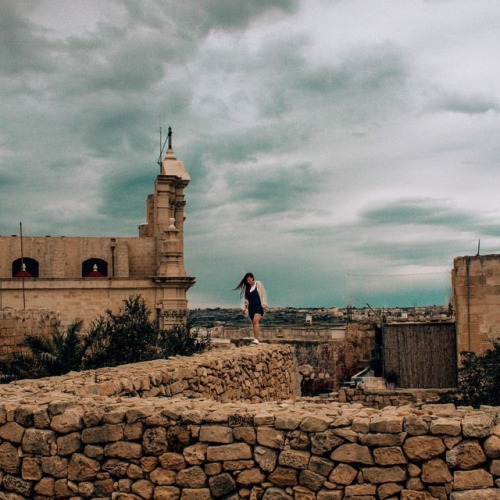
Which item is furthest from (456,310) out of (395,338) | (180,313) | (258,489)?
(180,313)

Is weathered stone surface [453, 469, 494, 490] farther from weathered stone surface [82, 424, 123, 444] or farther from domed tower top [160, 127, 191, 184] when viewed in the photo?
domed tower top [160, 127, 191, 184]

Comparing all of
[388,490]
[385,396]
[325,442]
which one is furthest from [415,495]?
[385,396]

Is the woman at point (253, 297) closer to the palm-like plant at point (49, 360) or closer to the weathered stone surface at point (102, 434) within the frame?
the palm-like plant at point (49, 360)

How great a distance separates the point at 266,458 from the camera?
536 cm

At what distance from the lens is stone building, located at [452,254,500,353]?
1639 centimetres

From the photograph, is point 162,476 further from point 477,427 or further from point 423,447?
point 477,427

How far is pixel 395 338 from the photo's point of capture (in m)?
19.4

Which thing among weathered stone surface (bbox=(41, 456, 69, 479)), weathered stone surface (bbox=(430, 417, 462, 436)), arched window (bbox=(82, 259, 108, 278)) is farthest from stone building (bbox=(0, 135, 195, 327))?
weathered stone surface (bbox=(430, 417, 462, 436))

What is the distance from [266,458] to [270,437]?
0.57 ft

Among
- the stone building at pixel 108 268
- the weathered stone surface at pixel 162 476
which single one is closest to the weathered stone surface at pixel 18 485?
the weathered stone surface at pixel 162 476

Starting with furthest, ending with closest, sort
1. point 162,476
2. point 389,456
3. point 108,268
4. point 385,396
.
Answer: point 108,268 → point 385,396 → point 162,476 → point 389,456

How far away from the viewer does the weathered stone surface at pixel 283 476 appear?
529 cm

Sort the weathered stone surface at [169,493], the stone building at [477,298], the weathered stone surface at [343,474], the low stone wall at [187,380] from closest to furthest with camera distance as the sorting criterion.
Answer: the weathered stone surface at [343,474], the weathered stone surface at [169,493], the low stone wall at [187,380], the stone building at [477,298]

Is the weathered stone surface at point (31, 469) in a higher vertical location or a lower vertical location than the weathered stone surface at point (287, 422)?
lower
